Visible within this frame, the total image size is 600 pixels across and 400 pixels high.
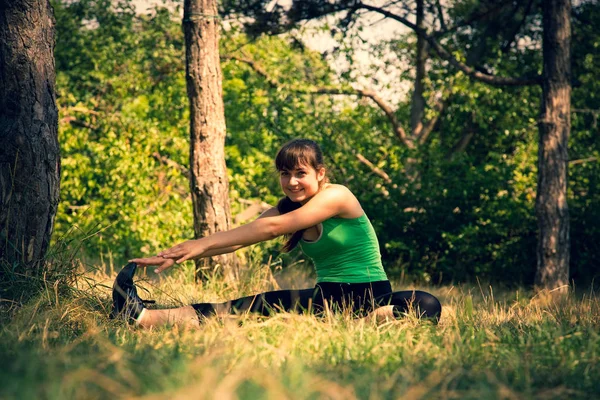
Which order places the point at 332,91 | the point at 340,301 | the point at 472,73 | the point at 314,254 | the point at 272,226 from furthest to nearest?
the point at 332,91 → the point at 472,73 → the point at 314,254 → the point at 340,301 → the point at 272,226

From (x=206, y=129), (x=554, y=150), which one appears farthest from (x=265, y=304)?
(x=554, y=150)

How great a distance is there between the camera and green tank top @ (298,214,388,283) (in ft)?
14.9

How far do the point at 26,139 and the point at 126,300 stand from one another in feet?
4.61

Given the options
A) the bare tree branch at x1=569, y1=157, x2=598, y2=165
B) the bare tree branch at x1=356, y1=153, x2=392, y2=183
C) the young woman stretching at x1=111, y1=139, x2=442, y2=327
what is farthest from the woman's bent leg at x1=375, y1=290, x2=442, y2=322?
the bare tree branch at x1=569, y1=157, x2=598, y2=165

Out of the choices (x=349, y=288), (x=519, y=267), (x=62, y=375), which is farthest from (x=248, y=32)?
(x=62, y=375)

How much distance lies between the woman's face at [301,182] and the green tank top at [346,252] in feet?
0.76

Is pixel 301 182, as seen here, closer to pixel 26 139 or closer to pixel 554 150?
pixel 26 139

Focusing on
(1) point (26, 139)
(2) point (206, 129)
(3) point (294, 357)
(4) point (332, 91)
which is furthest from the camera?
(4) point (332, 91)

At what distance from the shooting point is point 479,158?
16.6 meters

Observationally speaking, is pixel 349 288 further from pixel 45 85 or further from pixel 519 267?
pixel 519 267

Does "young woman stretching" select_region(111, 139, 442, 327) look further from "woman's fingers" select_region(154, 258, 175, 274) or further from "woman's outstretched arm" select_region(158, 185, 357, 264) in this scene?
"woman's fingers" select_region(154, 258, 175, 274)

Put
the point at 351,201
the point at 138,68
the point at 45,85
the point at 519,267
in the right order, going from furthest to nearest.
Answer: the point at 138,68 < the point at 519,267 < the point at 45,85 < the point at 351,201

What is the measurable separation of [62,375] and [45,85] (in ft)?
9.80

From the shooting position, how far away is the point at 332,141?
13.0 meters
